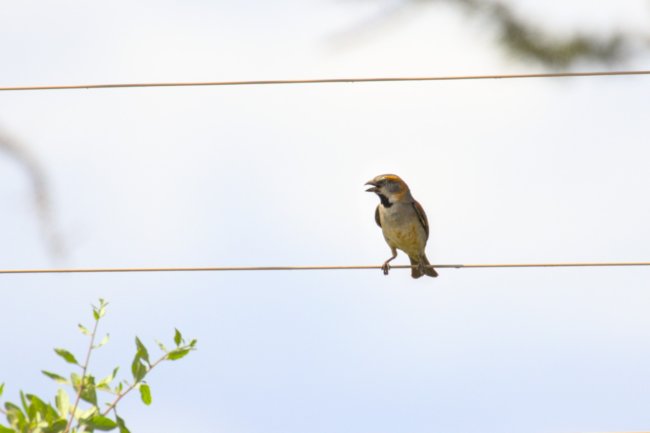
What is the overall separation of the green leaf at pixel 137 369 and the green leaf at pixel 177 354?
0.41 ft

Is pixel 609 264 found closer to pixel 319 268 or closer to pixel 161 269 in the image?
pixel 319 268

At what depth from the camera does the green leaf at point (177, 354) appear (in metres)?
4.60

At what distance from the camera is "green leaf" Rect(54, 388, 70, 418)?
4297mm

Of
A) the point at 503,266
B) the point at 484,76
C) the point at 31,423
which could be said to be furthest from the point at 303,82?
the point at 31,423

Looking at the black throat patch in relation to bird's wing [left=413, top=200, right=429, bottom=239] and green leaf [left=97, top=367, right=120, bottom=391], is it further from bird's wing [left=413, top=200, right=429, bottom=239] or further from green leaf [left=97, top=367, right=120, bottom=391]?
green leaf [left=97, top=367, right=120, bottom=391]

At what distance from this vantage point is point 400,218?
10492mm

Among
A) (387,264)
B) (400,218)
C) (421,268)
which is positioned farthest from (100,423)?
(421,268)

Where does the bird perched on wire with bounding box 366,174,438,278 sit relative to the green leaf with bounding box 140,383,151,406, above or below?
above

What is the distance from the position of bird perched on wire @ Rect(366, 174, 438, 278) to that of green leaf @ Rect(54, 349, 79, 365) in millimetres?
6064

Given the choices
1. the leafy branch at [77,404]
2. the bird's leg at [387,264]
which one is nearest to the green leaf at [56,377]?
the leafy branch at [77,404]

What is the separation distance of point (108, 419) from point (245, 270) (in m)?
2.53

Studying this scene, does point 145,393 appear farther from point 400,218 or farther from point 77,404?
point 400,218

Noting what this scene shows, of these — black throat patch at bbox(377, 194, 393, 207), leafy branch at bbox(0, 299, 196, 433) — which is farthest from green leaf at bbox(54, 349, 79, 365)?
black throat patch at bbox(377, 194, 393, 207)

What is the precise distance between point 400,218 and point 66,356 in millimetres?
6262
